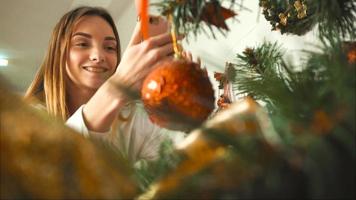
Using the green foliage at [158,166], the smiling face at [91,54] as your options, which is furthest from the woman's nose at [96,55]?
the green foliage at [158,166]

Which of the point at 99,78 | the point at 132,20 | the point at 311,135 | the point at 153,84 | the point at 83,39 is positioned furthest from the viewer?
the point at 132,20

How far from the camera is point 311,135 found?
173mm

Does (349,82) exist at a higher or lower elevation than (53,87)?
higher

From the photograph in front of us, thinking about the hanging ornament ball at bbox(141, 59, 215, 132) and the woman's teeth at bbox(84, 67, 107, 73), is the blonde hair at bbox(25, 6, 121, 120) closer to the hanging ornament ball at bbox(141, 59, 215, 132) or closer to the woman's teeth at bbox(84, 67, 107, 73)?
Result: the woman's teeth at bbox(84, 67, 107, 73)

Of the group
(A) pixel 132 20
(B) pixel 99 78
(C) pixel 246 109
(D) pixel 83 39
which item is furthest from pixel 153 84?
(A) pixel 132 20

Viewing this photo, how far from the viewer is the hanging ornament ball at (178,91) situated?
28cm

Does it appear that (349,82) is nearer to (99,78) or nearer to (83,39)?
(99,78)

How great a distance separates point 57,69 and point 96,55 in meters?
0.14

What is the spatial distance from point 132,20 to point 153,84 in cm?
186

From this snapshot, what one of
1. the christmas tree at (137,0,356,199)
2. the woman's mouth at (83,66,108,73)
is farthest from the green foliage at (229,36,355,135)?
the woman's mouth at (83,66,108,73)

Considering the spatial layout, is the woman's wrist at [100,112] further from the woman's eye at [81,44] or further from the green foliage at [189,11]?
the woman's eye at [81,44]

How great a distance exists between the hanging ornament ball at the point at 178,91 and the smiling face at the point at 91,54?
0.49 metres

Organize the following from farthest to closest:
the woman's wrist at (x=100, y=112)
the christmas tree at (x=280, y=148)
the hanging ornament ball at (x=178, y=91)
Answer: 1. the woman's wrist at (x=100, y=112)
2. the hanging ornament ball at (x=178, y=91)
3. the christmas tree at (x=280, y=148)

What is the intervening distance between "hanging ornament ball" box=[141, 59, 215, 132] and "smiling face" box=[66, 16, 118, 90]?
494 mm
